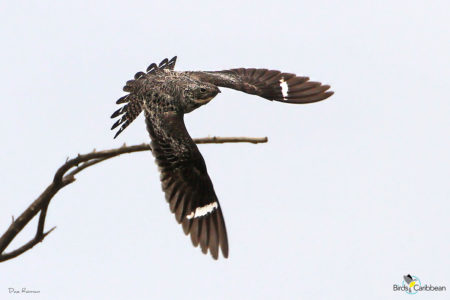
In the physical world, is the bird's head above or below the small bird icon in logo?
Answer: above

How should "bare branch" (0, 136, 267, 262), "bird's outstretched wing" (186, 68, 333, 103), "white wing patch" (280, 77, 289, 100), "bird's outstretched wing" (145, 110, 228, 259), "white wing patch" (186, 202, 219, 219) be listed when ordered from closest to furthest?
"bare branch" (0, 136, 267, 262) → "bird's outstretched wing" (145, 110, 228, 259) → "white wing patch" (186, 202, 219, 219) → "bird's outstretched wing" (186, 68, 333, 103) → "white wing patch" (280, 77, 289, 100)

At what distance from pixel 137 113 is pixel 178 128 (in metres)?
1.06

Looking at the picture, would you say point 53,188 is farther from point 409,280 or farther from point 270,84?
point 409,280

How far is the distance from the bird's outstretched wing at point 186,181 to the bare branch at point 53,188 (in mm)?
1071

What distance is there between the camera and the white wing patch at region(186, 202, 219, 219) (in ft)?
32.0

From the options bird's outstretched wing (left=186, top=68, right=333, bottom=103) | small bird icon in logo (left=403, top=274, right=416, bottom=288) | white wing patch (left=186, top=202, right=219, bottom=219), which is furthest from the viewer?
small bird icon in logo (left=403, top=274, right=416, bottom=288)

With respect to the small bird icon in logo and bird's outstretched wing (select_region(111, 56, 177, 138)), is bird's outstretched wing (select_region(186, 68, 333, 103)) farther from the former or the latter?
the small bird icon in logo

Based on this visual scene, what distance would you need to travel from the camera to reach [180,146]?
375 inches

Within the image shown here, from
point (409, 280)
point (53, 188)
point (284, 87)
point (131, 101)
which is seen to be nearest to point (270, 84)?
point (284, 87)

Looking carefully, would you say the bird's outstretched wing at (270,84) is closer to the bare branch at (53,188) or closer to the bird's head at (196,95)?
the bird's head at (196,95)

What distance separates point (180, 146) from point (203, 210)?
2.80 feet

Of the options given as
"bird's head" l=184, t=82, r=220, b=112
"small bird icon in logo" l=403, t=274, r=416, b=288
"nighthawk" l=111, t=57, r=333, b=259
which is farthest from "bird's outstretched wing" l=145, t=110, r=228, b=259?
"small bird icon in logo" l=403, t=274, r=416, b=288

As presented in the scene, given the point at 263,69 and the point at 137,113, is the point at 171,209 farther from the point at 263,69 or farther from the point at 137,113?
the point at 263,69

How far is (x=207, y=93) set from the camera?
33.3 ft
